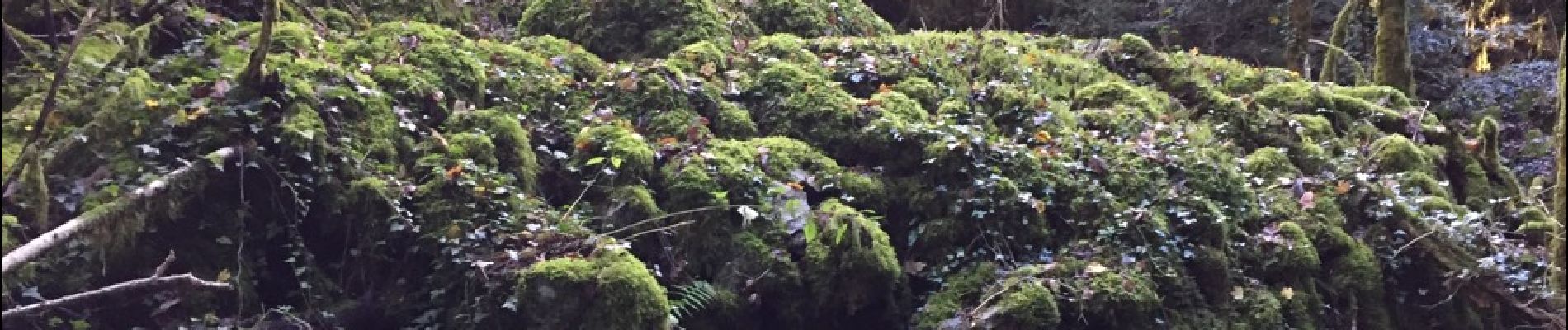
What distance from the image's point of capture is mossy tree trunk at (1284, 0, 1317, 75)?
35.2 feet

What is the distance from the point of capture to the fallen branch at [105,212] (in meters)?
3.21

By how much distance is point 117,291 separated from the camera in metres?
3.60

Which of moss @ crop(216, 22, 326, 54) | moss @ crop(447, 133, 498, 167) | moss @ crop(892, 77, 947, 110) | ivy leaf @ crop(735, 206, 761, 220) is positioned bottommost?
moss @ crop(892, 77, 947, 110)

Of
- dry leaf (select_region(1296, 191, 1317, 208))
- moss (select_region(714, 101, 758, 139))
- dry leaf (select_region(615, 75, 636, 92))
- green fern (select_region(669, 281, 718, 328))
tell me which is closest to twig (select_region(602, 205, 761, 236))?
green fern (select_region(669, 281, 718, 328))

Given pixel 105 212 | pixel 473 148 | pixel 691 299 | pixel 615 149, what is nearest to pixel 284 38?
pixel 473 148

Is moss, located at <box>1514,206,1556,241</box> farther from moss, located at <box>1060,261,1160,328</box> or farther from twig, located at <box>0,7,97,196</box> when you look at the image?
twig, located at <box>0,7,97,196</box>

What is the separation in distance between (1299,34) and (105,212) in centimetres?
1052

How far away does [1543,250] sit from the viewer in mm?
5723

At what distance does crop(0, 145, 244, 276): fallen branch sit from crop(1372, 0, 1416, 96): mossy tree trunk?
344 inches

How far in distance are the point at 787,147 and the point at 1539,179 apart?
5645 millimetres

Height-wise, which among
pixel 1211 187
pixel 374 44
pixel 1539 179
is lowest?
pixel 1539 179

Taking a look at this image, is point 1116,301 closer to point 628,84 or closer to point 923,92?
point 923,92

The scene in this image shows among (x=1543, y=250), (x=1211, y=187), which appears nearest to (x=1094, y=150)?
(x=1211, y=187)

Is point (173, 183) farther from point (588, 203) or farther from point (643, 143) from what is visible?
point (643, 143)
